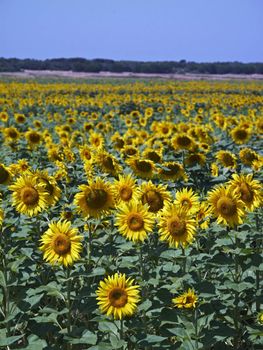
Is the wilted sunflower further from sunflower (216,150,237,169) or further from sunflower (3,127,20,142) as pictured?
sunflower (3,127,20,142)

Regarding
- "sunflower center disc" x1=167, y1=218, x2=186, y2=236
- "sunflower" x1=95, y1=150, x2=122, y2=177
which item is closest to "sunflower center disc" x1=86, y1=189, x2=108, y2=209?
"sunflower center disc" x1=167, y1=218, x2=186, y2=236

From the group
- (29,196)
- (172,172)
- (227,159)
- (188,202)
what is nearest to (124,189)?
(188,202)

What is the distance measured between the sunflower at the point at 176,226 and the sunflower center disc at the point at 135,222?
152mm

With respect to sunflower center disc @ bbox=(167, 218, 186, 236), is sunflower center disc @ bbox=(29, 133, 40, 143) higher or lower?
lower

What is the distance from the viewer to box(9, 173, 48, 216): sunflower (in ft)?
13.8

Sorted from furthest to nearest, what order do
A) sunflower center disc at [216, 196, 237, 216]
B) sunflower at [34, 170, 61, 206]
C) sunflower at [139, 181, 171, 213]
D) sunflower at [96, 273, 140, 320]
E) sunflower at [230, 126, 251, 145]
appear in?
sunflower at [230, 126, 251, 145] → sunflower at [34, 170, 61, 206] → sunflower at [139, 181, 171, 213] → sunflower center disc at [216, 196, 237, 216] → sunflower at [96, 273, 140, 320]

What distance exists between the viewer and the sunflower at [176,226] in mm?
3811

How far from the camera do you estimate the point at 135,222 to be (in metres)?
3.76

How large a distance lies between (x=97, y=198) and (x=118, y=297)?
930mm

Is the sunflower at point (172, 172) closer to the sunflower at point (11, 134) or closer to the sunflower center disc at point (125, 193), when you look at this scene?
the sunflower center disc at point (125, 193)

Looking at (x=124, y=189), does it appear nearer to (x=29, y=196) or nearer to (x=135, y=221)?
(x=135, y=221)

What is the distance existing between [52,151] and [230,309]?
14.4ft

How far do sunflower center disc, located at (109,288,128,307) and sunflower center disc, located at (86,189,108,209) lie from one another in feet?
2.83

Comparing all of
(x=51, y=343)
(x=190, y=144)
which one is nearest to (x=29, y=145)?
(x=190, y=144)
